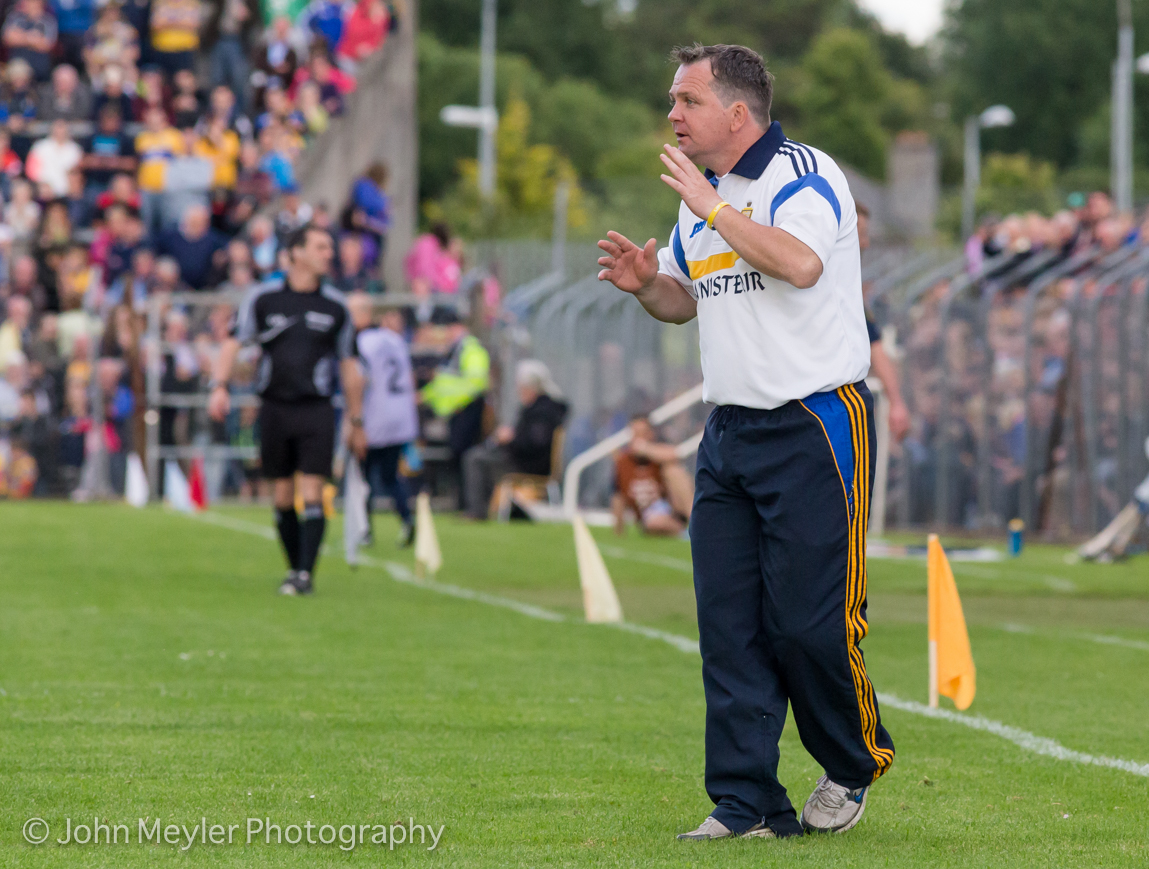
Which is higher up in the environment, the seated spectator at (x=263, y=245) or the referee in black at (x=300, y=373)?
the seated spectator at (x=263, y=245)

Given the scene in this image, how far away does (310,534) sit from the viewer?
12055 mm

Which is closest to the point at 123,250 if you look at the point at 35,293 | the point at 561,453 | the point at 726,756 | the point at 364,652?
the point at 35,293

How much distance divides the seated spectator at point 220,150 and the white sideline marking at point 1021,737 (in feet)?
58.6

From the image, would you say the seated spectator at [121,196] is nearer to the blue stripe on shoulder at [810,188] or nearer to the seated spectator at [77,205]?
the seated spectator at [77,205]

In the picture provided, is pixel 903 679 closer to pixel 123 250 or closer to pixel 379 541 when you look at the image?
pixel 379 541

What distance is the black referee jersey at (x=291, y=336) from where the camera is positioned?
471 inches

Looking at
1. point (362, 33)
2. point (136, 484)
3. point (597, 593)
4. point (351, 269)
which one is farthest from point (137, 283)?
point (597, 593)

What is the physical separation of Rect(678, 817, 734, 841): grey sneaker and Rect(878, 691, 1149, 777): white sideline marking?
1862 millimetres

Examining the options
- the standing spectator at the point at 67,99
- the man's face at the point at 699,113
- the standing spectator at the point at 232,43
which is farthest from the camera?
the standing spectator at the point at 232,43

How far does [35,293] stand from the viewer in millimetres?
23609

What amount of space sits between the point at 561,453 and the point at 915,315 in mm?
4961

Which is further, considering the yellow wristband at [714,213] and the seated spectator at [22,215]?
the seated spectator at [22,215]

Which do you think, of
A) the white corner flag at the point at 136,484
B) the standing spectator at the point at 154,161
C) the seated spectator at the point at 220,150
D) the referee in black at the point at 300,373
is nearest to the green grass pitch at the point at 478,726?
the referee in black at the point at 300,373

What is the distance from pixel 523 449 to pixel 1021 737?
47.6 ft
